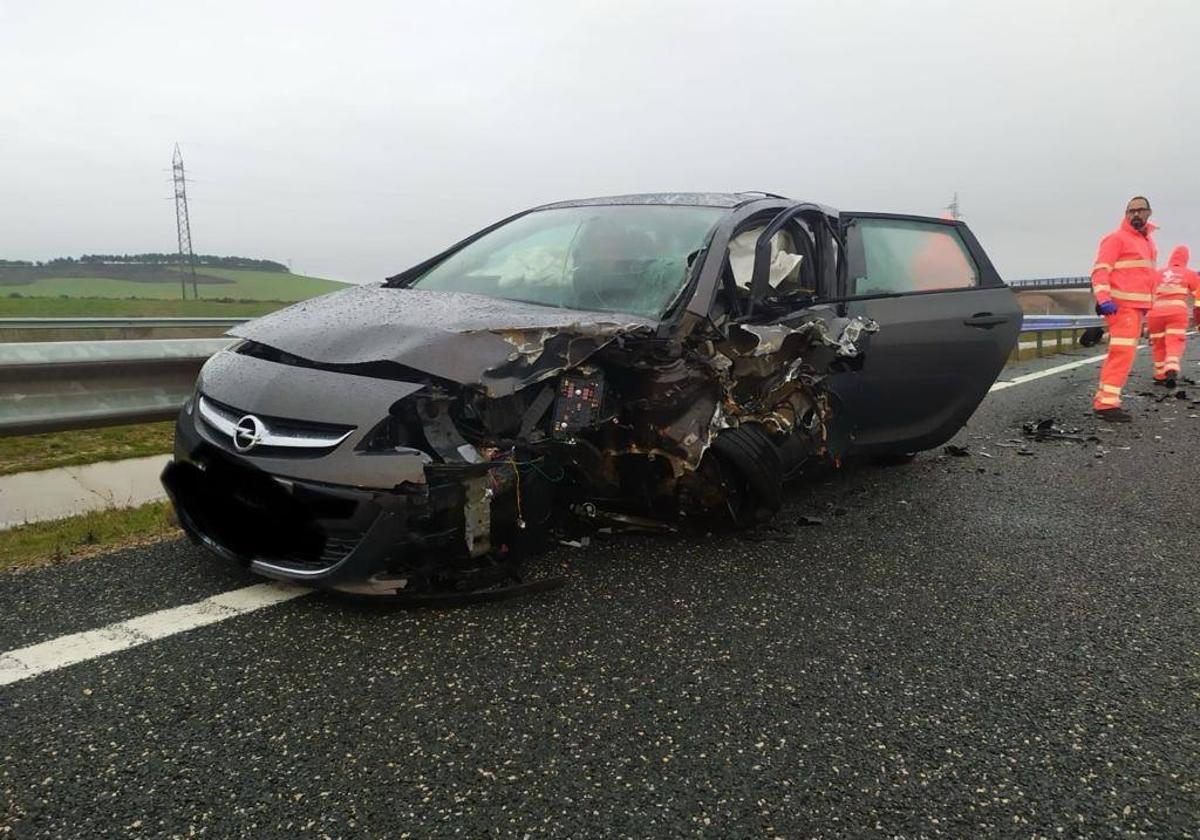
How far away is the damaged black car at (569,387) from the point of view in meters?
2.61

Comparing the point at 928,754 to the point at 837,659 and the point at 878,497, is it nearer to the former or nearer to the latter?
the point at 837,659

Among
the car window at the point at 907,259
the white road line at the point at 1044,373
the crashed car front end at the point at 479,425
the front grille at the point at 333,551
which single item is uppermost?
the car window at the point at 907,259

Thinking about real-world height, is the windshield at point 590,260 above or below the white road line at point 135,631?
above

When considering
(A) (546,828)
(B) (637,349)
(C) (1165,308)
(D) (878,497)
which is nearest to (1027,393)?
(C) (1165,308)

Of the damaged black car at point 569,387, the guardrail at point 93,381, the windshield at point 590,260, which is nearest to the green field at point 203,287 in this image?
the guardrail at point 93,381

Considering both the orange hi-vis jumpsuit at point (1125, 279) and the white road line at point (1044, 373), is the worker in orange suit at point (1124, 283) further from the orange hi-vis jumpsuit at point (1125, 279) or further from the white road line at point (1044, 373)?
the white road line at point (1044, 373)

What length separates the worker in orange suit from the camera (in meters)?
7.20

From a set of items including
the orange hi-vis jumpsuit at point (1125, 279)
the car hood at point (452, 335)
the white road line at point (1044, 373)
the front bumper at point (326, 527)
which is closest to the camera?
the front bumper at point (326, 527)

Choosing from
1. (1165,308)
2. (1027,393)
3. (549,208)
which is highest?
(549,208)

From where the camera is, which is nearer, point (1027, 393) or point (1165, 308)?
point (1027, 393)

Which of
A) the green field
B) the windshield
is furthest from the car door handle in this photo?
the green field

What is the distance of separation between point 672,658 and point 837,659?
51cm

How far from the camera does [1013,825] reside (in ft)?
5.78

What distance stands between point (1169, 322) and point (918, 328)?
7.16m
